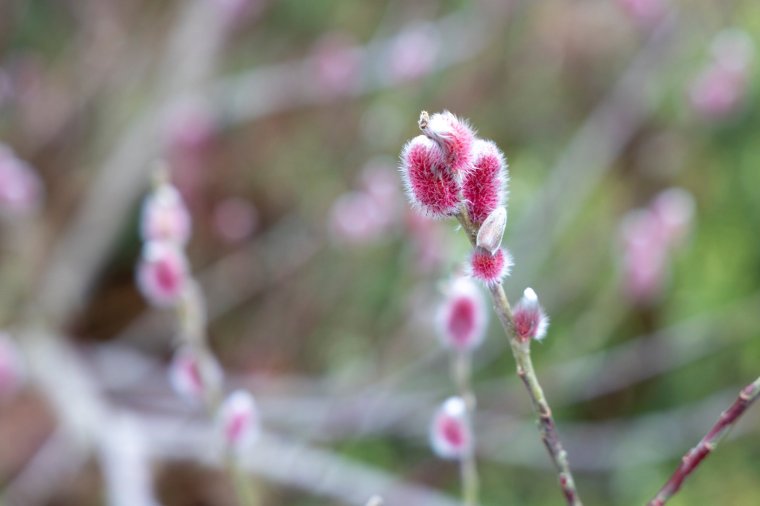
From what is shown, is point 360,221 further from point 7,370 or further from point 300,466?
point 7,370

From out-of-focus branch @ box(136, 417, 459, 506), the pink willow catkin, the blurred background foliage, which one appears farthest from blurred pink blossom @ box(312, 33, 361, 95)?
the pink willow catkin

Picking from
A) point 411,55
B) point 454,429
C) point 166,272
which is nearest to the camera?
point 454,429

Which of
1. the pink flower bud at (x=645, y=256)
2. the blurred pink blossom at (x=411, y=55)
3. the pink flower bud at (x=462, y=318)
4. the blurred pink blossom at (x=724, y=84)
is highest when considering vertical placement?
the blurred pink blossom at (x=411, y=55)

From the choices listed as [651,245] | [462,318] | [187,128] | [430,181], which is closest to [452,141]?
[430,181]

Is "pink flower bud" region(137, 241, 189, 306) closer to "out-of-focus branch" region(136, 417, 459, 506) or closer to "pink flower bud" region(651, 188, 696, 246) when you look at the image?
"out-of-focus branch" region(136, 417, 459, 506)

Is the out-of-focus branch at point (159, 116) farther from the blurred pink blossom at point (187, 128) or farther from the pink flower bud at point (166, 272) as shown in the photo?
the pink flower bud at point (166, 272)

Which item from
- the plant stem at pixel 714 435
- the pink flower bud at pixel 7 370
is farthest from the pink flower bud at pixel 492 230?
the pink flower bud at pixel 7 370

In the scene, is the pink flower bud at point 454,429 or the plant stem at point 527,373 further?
the pink flower bud at point 454,429
